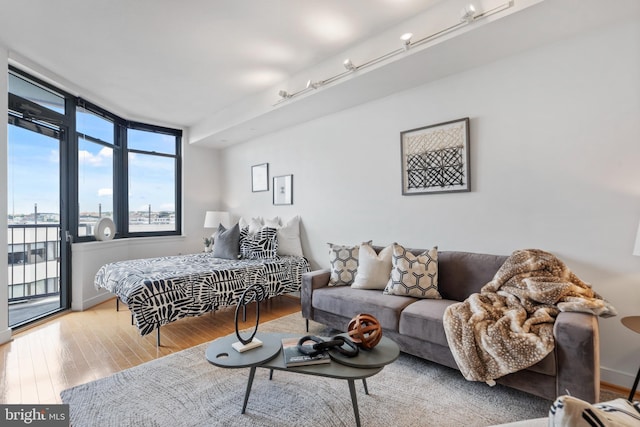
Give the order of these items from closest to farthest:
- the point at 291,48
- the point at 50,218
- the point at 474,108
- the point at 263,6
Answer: the point at 263,6 → the point at 474,108 → the point at 291,48 → the point at 50,218

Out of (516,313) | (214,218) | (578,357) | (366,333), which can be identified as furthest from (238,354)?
(214,218)

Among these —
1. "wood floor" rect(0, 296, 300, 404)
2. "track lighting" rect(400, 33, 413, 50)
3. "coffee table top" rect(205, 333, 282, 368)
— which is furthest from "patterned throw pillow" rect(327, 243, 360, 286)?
"track lighting" rect(400, 33, 413, 50)

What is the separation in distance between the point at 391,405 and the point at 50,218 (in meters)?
4.28

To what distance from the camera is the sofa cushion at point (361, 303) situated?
2471mm

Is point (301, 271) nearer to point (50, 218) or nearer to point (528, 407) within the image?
point (528, 407)

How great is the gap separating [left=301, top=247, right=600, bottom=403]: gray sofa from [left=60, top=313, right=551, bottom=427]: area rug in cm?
19

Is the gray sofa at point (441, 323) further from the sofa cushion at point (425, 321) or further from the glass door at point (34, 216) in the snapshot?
the glass door at point (34, 216)

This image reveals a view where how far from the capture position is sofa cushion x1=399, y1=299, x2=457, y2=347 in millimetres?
2154

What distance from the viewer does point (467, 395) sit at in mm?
2012

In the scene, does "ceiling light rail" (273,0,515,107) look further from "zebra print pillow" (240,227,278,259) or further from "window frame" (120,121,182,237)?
"window frame" (120,121,182,237)

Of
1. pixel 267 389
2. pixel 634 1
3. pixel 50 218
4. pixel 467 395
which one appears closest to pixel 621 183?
pixel 634 1

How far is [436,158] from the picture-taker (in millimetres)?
3035

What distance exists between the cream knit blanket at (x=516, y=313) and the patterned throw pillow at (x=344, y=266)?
1.20 metres

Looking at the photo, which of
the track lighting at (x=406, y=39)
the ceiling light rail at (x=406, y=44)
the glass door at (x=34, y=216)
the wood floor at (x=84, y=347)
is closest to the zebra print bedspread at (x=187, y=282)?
the wood floor at (x=84, y=347)
